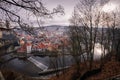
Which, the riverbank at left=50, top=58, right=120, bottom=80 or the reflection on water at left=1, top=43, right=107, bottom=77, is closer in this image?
the riverbank at left=50, top=58, right=120, bottom=80

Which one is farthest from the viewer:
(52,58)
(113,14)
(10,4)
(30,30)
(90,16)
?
(52,58)

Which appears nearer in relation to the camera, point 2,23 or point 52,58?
point 2,23

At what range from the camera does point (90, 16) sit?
80.3 ft

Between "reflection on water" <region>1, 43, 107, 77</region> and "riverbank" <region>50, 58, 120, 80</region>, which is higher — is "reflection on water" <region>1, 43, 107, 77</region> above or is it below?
below

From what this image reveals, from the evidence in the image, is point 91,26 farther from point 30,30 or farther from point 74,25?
point 30,30

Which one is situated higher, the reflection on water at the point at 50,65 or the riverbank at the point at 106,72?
the riverbank at the point at 106,72

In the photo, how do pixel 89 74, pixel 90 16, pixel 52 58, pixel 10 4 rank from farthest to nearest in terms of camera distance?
pixel 52 58, pixel 90 16, pixel 89 74, pixel 10 4

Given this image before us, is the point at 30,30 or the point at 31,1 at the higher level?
the point at 31,1

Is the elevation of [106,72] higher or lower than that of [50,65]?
higher

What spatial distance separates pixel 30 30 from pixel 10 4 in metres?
0.98

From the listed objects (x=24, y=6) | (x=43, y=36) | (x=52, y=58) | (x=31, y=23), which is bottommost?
(x=52, y=58)

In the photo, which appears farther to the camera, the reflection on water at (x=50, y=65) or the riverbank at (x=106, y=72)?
the reflection on water at (x=50, y=65)

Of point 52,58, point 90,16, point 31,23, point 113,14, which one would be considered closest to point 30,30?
point 31,23

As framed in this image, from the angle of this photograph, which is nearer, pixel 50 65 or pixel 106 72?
pixel 106 72
